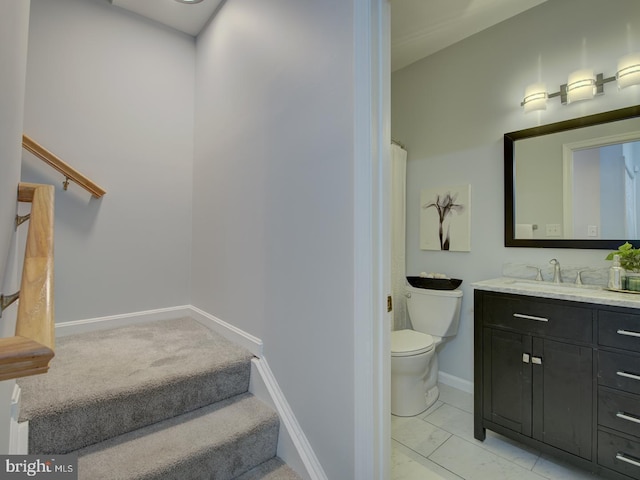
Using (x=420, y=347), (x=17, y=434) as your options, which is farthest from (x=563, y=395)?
(x=17, y=434)

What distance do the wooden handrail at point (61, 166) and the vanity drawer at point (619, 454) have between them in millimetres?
3062

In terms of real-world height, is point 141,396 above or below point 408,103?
below

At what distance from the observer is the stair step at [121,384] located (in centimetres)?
120

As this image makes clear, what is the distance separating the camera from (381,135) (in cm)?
114

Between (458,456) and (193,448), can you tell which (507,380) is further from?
(193,448)

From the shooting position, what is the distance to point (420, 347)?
2000 mm

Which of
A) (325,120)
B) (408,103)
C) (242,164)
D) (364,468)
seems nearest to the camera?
(364,468)

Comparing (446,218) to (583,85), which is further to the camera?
(446,218)

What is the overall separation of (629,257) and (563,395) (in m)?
0.76

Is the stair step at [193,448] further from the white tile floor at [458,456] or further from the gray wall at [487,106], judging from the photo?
the gray wall at [487,106]

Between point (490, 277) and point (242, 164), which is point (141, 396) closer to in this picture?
point (242, 164)

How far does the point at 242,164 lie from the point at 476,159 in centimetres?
171

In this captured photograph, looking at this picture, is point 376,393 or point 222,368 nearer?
point 376,393

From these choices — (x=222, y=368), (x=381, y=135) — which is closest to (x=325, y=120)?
(x=381, y=135)
